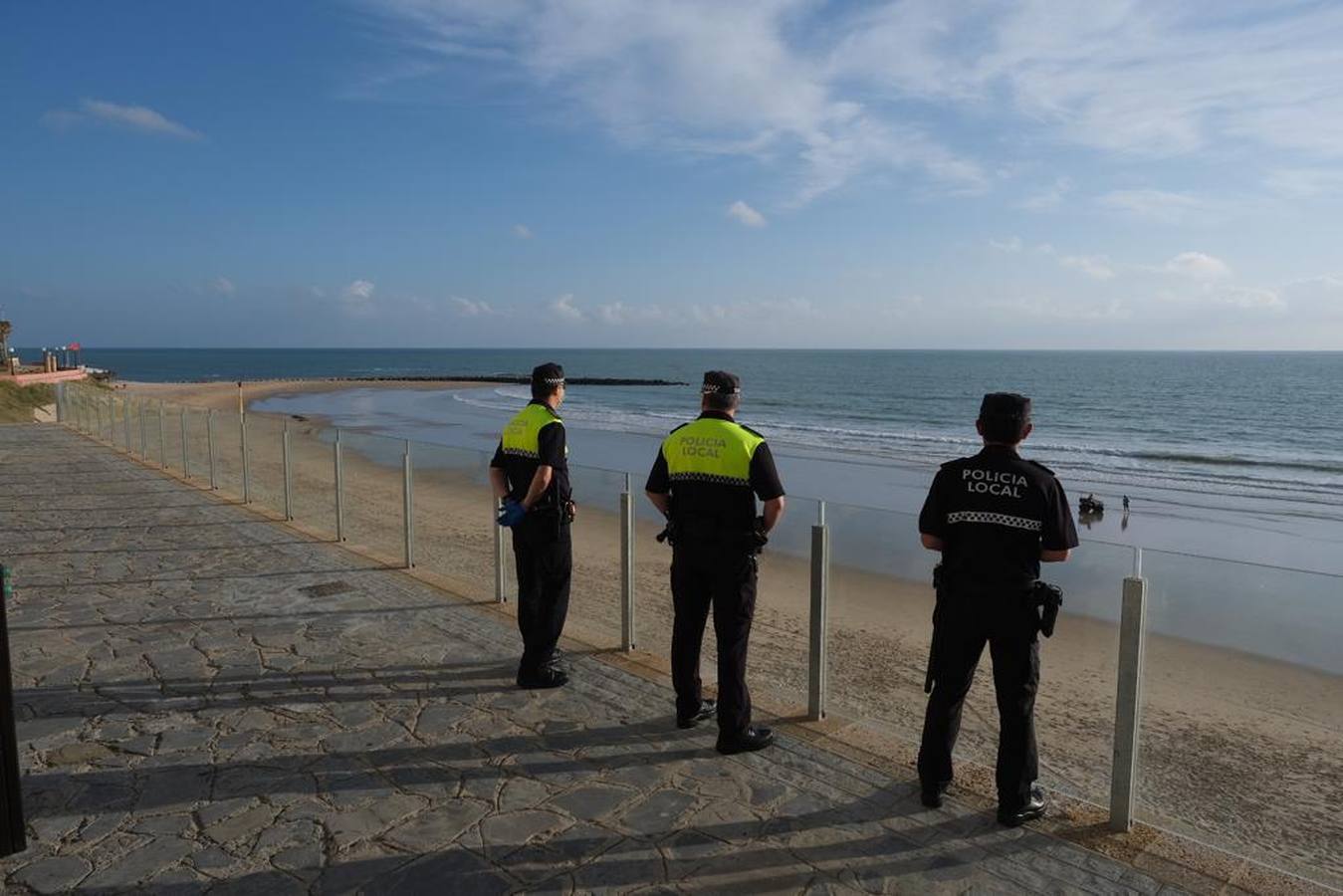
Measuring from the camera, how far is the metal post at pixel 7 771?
316 cm

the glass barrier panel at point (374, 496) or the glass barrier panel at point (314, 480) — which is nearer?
the glass barrier panel at point (374, 496)

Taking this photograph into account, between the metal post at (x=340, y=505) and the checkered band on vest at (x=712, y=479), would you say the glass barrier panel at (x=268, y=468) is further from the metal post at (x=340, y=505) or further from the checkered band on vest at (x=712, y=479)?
the checkered band on vest at (x=712, y=479)

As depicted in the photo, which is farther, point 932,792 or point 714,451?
point 714,451

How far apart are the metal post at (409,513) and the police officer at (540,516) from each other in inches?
124

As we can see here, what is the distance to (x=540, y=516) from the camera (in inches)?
199

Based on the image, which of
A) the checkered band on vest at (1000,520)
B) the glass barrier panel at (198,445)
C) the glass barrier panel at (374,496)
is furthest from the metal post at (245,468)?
the checkered band on vest at (1000,520)

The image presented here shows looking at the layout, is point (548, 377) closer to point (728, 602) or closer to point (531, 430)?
point (531, 430)

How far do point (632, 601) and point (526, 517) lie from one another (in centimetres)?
120

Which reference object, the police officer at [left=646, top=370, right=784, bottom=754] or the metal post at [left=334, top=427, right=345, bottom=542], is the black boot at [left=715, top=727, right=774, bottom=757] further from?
the metal post at [left=334, top=427, right=345, bottom=542]

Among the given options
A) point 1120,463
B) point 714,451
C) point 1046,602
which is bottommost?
point 1120,463

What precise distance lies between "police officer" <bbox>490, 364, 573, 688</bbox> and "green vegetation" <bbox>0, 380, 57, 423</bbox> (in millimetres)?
28543

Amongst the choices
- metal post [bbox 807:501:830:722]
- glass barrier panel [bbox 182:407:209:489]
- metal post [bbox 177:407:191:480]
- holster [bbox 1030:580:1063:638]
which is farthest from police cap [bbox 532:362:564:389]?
metal post [bbox 177:407:191:480]

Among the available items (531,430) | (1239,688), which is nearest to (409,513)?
(531,430)

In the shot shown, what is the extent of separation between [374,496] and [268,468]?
3392mm
